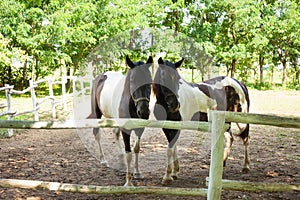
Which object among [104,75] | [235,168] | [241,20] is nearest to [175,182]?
[235,168]

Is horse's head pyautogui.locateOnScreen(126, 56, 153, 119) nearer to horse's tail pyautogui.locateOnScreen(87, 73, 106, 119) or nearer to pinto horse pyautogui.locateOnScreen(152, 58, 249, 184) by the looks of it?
pinto horse pyautogui.locateOnScreen(152, 58, 249, 184)

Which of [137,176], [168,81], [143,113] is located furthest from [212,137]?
[137,176]

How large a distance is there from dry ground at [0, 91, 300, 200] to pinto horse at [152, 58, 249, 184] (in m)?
0.37

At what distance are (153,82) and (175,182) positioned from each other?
1415 millimetres

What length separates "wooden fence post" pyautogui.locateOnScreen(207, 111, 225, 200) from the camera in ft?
8.47

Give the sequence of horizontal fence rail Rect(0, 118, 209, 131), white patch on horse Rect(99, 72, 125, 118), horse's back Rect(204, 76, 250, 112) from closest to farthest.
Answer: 1. horizontal fence rail Rect(0, 118, 209, 131)
2. white patch on horse Rect(99, 72, 125, 118)
3. horse's back Rect(204, 76, 250, 112)

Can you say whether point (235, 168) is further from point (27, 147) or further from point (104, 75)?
point (27, 147)

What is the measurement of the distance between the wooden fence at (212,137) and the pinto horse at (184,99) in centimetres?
93

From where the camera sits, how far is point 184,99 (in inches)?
164

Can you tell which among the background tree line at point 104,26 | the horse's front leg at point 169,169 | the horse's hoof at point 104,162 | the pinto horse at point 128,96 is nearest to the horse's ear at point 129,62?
the pinto horse at point 128,96

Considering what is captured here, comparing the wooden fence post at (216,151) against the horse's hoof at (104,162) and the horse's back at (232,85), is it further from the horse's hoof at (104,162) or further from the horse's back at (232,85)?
the horse's hoof at (104,162)

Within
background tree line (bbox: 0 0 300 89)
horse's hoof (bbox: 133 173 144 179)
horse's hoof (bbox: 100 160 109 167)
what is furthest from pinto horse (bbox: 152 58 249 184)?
background tree line (bbox: 0 0 300 89)

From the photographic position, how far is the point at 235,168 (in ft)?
16.2

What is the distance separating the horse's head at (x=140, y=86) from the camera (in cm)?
356
